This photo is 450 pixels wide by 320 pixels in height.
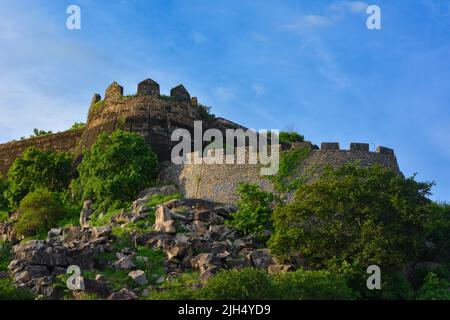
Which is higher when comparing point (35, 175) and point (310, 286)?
point (35, 175)

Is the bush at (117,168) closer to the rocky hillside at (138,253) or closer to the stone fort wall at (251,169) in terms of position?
the rocky hillside at (138,253)

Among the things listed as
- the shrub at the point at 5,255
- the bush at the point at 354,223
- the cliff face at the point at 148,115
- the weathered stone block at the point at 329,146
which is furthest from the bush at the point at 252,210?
the shrub at the point at 5,255

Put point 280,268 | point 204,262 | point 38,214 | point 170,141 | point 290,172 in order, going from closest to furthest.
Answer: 1. point 280,268
2. point 204,262
3. point 290,172
4. point 38,214
5. point 170,141

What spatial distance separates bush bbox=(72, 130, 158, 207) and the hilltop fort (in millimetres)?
1302

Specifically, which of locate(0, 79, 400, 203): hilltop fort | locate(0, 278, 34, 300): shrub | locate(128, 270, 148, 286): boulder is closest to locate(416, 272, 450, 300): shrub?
locate(0, 79, 400, 203): hilltop fort

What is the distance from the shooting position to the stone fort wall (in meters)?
38.8

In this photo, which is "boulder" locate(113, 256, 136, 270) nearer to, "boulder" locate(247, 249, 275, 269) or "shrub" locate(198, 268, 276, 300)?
"boulder" locate(247, 249, 275, 269)

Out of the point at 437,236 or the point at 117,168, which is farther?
the point at 117,168

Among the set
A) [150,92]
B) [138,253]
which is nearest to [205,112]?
[150,92]

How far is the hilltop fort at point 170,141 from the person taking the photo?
3912cm

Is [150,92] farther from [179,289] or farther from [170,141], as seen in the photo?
[179,289]

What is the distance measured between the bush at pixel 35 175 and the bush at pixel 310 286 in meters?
21.5

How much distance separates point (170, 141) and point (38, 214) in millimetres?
8527

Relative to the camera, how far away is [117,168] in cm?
4166
